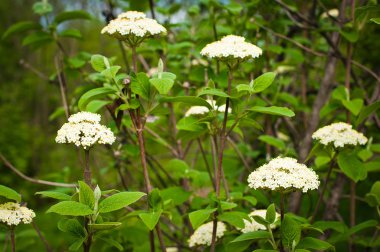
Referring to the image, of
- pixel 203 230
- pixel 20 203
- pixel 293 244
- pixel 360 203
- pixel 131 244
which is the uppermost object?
pixel 20 203

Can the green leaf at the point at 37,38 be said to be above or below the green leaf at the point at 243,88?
above

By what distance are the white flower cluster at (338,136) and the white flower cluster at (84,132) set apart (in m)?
0.79

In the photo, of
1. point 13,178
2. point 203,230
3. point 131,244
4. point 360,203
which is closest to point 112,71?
point 203,230

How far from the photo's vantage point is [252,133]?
3.76 metres

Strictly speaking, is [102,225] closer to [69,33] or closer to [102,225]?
[102,225]

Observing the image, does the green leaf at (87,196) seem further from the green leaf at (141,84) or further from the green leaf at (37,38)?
the green leaf at (37,38)

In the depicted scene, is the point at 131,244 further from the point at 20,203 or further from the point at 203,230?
the point at 20,203

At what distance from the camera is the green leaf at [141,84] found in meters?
1.69

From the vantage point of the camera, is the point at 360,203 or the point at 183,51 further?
the point at 360,203

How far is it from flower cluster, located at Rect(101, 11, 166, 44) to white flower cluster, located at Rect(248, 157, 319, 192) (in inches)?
24.1

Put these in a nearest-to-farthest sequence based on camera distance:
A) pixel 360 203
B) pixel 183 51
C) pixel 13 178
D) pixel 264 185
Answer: pixel 264 185
pixel 183 51
pixel 360 203
pixel 13 178

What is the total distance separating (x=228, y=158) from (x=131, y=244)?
80cm

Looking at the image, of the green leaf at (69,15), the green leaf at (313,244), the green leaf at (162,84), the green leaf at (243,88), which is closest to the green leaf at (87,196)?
the green leaf at (162,84)

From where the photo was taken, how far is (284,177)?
1.52 metres
